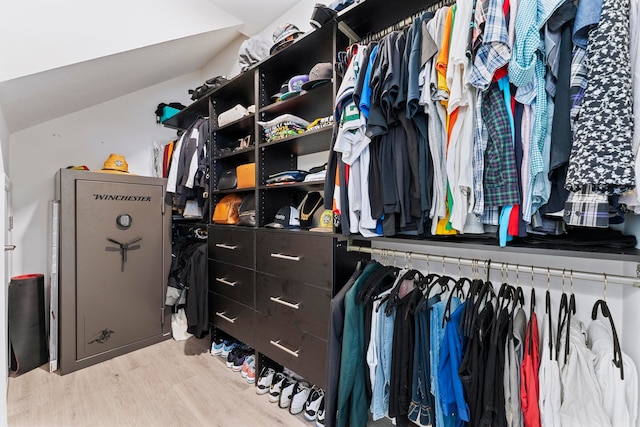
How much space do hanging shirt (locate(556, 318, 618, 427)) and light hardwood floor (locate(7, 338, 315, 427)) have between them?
49.2 inches

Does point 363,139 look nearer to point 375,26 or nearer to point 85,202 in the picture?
point 375,26

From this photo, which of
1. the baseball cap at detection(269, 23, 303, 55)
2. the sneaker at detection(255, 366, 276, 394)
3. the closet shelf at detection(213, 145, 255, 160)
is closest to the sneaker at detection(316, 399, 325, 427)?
the sneaker at detection(255, 366, 276, 394)

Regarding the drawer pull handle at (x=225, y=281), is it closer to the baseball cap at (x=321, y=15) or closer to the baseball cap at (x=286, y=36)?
the baseball cap at (x=286, y=36)

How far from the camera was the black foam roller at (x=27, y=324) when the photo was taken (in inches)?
77.2

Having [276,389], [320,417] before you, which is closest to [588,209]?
[320,417]

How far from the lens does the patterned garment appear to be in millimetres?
661

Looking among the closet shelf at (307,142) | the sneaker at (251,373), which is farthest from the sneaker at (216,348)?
the closet shelf at (307,142)

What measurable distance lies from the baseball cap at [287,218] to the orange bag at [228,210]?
45 cm

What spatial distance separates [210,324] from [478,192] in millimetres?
2216

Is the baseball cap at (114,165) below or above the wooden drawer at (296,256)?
above

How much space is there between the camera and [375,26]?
4.62 feet

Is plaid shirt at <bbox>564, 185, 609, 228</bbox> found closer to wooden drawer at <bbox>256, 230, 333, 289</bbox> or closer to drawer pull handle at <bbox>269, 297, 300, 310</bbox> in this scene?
wooden drawer at <bbox>256, 230, 333, 289</bbox>

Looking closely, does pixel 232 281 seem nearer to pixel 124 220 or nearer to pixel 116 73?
pixel 124 220

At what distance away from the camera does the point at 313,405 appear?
61.9 inches
